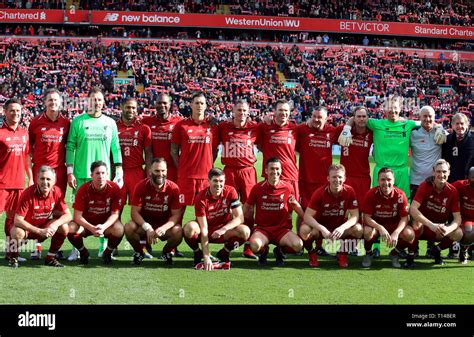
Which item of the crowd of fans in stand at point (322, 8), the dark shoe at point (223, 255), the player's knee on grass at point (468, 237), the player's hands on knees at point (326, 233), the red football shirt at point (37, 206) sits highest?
the crowd of fans in stand at point (322, 8)

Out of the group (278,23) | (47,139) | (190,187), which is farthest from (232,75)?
(47,139)

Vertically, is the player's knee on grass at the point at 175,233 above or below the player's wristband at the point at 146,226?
below

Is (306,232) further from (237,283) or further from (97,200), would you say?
(97,200)

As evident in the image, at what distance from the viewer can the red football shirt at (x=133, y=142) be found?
8125 millimetres

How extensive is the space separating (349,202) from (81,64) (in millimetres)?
29173

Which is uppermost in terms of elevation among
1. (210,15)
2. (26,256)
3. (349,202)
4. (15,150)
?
(210,15)

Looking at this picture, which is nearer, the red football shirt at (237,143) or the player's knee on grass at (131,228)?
the player's knee on grass at (131,228)

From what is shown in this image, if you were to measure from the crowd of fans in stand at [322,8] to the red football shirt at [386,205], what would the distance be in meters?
33.5

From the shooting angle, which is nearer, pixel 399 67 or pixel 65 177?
pixel 65 177

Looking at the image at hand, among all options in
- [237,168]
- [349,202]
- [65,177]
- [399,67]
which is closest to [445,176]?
[349,202]

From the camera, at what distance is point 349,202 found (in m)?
7.41

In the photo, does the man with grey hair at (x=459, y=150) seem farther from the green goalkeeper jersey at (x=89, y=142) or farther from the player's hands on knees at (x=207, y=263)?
the green goalkeeper jersey at (x=89, y=142)

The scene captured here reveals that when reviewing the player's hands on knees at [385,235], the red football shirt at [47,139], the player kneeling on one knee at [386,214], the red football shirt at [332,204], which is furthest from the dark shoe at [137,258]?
the player's hands on knees at [385,235]

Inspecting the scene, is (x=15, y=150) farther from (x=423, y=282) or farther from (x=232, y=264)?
(x=423, y=282)
